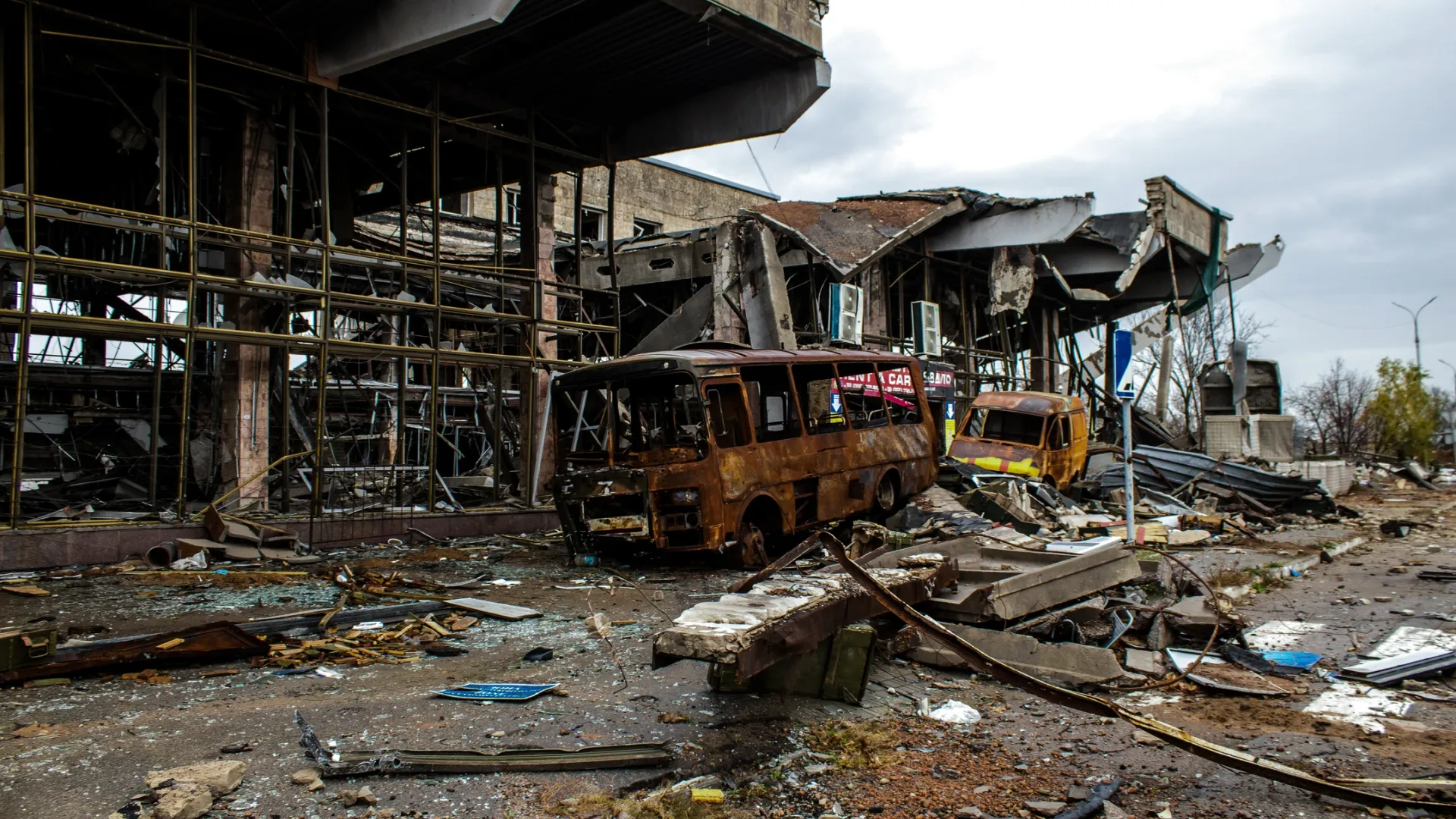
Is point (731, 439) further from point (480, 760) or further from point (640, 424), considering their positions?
point (480, 760)

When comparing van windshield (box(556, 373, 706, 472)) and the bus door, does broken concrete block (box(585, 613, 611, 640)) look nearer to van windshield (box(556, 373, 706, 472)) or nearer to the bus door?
the bus door

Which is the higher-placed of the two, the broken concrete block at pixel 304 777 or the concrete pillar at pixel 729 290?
the concrete pillar at pixel 729 290

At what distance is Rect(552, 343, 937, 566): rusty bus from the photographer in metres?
9.73

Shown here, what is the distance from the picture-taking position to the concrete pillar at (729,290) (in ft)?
59.3

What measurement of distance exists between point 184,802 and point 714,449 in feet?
21.3

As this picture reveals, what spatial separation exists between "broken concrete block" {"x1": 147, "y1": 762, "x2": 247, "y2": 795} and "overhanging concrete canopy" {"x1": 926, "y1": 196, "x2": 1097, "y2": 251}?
19.5 metres

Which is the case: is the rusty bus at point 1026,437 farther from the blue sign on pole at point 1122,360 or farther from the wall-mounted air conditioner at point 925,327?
the blue sign on pole at point 1122,360

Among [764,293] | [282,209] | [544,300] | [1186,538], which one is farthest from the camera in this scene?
[764,293]

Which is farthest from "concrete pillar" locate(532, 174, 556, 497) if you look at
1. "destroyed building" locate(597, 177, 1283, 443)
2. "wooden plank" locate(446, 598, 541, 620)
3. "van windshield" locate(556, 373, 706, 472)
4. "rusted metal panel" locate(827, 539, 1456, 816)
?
"rusted metal panel" locate(827, 539, 1456, 816)

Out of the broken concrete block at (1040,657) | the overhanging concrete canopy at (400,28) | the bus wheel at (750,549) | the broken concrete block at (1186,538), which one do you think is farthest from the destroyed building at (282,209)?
the broken concrete block at (1186,538)

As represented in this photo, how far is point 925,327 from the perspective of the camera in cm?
2184

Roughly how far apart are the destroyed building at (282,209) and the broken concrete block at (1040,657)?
7.90 m

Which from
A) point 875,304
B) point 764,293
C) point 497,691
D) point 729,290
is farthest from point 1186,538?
point 497,691

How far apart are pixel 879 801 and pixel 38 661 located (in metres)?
4.82
